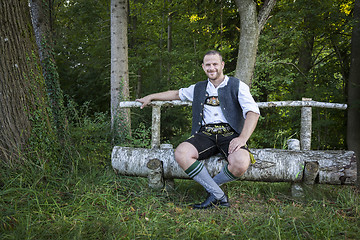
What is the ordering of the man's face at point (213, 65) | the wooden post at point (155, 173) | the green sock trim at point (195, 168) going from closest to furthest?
the green sock trim at point (195, 168) < the man's face at point (213, 65) < the wooden post at point (155, 173)

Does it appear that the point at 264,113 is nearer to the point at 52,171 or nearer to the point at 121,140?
the point at 121,140

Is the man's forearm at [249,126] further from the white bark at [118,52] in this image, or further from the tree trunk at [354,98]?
the tree trunk at [354,98]

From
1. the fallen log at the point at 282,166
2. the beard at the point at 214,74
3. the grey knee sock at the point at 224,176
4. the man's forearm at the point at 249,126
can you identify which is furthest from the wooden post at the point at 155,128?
the man's forearm at the point at 249,126

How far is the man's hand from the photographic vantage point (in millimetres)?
3132

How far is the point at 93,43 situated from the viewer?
11.4 m

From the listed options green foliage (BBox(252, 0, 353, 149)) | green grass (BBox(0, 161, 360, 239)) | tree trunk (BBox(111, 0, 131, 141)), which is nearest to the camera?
green grass (BBox(0, 161, 360, 239))

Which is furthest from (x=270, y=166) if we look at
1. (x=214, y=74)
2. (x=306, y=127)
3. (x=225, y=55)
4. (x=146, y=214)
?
(x=225, y=55)

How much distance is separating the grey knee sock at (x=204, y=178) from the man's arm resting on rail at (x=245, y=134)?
377mm

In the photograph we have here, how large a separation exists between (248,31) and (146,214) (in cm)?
431

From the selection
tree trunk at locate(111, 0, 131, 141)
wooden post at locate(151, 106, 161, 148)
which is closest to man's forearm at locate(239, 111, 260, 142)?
wooden post at locate(151, 106, 161, 148)

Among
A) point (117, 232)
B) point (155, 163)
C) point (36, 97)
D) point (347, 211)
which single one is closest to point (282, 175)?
point (347, 211)

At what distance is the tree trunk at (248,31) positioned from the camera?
577 centimetres

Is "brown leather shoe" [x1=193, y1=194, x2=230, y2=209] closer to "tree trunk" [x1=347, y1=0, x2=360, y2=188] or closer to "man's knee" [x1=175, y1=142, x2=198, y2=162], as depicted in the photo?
"man's knee" [x1=175, y1=142, x2=198, y2=162]

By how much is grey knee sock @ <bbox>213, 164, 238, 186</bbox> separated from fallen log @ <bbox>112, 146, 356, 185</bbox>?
0.76 feet
